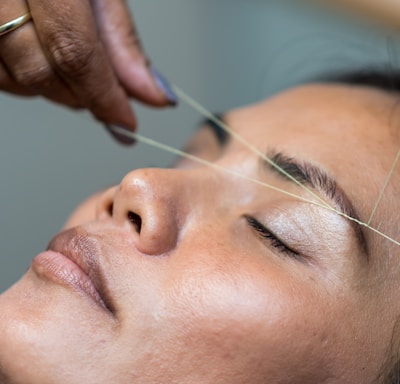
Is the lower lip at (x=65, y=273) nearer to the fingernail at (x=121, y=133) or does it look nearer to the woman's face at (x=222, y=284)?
the woman's face at (x=222, y=284)

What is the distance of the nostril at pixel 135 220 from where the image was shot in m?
0.83

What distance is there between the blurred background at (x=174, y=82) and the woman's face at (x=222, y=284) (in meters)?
0.62

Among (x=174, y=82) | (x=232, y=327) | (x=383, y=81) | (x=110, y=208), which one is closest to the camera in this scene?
(x=232, y=327)

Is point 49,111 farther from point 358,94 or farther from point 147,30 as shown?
point 358,94

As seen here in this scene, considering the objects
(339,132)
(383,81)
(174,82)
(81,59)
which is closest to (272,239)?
(339,132)

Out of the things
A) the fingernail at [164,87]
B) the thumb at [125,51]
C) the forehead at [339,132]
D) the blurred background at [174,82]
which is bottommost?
the blurred background at [174,82]

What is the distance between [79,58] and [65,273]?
35 cm

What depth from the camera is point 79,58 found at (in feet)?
3.13

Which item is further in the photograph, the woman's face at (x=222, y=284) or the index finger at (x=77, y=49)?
the index finger at (x=77, y=49)

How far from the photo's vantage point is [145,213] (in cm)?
81

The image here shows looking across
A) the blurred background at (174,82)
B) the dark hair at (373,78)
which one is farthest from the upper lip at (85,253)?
the blurred background at (174,82)

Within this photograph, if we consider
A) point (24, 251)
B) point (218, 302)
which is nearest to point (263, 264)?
point (218, 302)

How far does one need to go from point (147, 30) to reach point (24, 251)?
→ 0.73 metres

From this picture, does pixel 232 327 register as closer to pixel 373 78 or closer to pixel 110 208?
→ pixel 110 208
